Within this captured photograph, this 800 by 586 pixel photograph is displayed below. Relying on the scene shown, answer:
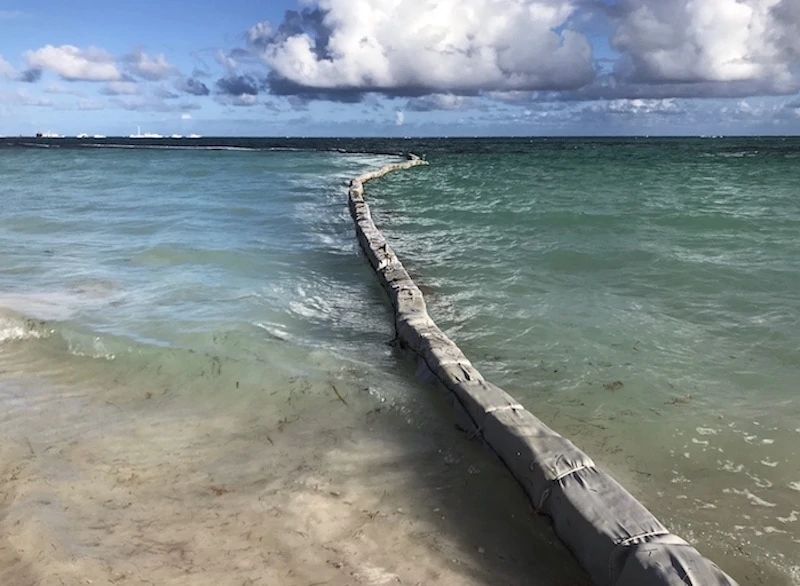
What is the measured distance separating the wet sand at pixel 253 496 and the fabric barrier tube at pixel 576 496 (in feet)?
0.35

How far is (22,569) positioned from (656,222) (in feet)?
35.2

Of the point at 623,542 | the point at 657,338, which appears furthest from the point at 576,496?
the point at 657,338

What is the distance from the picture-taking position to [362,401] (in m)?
4.06

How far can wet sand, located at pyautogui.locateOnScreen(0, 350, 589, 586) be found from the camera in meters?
2.47

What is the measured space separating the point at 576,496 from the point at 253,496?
4.85 ft

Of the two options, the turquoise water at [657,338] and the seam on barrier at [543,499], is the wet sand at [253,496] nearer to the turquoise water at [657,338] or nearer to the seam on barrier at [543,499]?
the seam on barrier at [543,499]

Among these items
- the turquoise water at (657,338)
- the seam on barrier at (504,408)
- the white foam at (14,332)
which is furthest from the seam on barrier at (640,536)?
the white foam at (14,332)

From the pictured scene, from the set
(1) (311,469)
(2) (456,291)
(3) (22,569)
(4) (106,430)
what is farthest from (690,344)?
A: (3) (22,569)

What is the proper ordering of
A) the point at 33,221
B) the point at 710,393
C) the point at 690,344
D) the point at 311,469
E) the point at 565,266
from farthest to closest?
the point at 33,221
the point at 565,266
the point at 690,344
the point at 710,393
the point at 311,469

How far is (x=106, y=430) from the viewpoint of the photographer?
11.8ft

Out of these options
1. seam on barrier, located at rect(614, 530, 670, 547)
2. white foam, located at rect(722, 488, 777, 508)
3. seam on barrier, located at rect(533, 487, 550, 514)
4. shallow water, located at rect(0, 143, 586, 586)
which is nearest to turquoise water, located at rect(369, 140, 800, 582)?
white foam, located at rect(722, 488, 777, 508)

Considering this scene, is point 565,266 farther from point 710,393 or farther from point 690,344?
point 710,393

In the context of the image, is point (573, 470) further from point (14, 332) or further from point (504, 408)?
point (14, 332)

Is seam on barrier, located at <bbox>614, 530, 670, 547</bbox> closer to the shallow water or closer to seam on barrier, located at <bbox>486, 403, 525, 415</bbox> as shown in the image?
the shallow water
